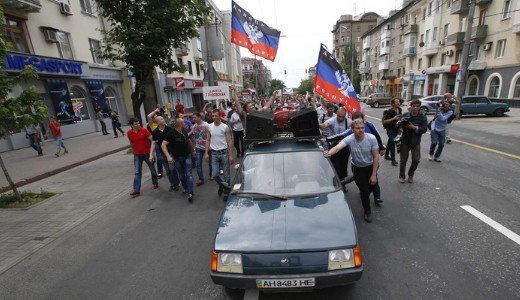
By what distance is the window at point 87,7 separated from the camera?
687 inches

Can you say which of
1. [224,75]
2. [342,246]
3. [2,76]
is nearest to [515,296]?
[342,246]

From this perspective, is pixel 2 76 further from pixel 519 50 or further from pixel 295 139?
pixel 519 50

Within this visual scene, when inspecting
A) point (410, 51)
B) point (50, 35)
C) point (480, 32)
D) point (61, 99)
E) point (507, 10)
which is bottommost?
point (61, 99)

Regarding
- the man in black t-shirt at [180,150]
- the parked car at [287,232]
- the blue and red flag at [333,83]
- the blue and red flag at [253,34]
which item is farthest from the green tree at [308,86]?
the parked car at [287,232]

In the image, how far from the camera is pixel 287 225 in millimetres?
2742

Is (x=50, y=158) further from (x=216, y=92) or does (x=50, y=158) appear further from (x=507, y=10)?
(x=507, y=10)

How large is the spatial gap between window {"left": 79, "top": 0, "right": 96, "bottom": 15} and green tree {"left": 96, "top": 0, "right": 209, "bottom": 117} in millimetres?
11577

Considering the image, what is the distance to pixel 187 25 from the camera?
9172 millimetres

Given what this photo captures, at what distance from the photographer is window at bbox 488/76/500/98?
2303 centimetres

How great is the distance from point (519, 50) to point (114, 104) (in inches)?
1292

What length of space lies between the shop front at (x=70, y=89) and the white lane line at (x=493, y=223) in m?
17.1

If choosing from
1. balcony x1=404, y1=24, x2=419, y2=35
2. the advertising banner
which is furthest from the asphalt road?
balcony x1=404, y1=24, x2=419, y2=35

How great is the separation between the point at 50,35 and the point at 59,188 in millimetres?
12282

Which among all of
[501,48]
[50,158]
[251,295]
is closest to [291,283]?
[251,295]
